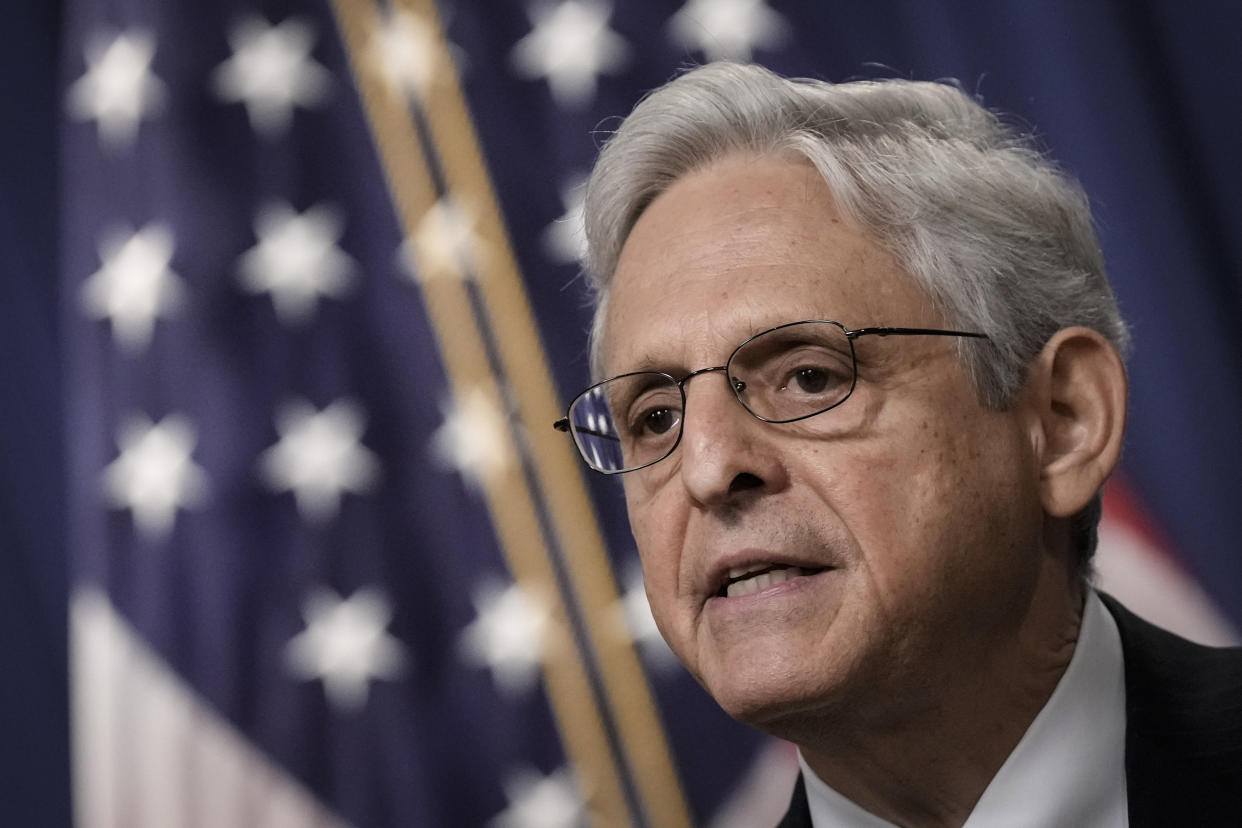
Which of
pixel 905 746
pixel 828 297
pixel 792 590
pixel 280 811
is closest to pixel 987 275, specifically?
pixel 828 297

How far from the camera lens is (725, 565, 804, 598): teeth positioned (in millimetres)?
1316

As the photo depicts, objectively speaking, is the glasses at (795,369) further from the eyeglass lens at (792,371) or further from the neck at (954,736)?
the neck at (954,736)

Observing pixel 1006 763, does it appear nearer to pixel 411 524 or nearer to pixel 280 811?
pixel 411 524

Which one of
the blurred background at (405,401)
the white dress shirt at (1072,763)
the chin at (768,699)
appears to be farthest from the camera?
the blurred background at (405,401)

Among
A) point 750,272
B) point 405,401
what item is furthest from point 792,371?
point 405,401

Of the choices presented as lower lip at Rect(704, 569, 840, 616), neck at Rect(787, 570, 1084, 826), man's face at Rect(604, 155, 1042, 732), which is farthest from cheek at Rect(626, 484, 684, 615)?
neck at Rect(787, 570, 1084, 826)

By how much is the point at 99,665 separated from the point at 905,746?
163cm

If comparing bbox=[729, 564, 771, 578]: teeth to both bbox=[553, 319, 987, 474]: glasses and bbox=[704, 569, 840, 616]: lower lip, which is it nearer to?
bbox=[704, 569, 840, 616]: lower lip

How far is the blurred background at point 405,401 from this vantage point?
223cm

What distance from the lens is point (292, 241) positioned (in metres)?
2.44

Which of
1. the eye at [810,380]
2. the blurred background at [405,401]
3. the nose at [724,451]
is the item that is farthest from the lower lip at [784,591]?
the blurred background at [405,401]

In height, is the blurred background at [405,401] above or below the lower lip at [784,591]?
above

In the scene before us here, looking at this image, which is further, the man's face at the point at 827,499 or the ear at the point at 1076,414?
the ear at the point at 1076,414

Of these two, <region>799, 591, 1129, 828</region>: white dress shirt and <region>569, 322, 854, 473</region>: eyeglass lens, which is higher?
Answer: <region>569, 322, 854, 473</region>: eyeglass lens
